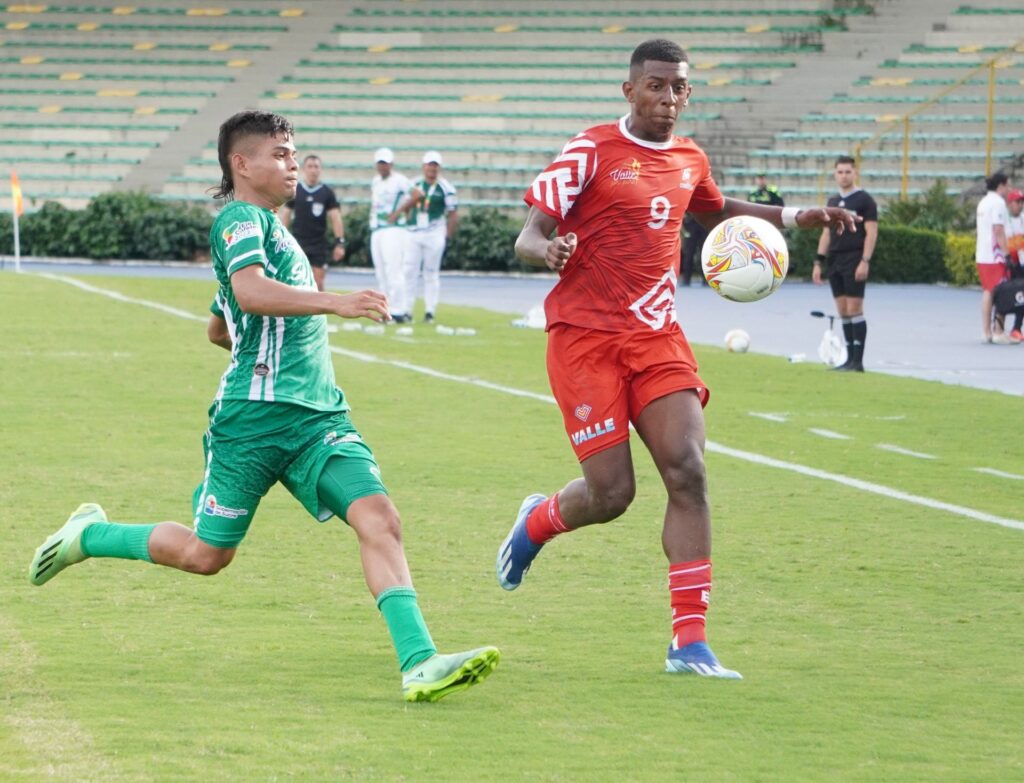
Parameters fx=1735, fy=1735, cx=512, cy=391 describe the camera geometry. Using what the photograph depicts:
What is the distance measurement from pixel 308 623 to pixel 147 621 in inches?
23.0

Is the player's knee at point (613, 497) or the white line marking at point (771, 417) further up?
the player's knee at point (613, 497)

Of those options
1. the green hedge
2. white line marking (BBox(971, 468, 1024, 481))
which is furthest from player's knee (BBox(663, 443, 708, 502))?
the green hedge

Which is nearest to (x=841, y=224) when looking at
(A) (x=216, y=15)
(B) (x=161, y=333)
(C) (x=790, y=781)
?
(C) (x=790, y=781)

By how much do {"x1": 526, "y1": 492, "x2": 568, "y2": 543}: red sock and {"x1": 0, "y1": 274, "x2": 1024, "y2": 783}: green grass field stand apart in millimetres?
294

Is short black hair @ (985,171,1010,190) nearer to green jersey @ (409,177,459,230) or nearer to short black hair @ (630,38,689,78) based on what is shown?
green jersey @ (409,177,459,230)

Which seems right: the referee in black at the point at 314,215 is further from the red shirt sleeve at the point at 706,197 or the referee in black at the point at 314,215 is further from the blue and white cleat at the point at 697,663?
the blue and white cleat at the point at 697,663

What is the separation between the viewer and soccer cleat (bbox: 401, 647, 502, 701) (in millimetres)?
5113

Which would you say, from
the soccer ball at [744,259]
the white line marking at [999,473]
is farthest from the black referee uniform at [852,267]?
the soccer ball at [744,259]

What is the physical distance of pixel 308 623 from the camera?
6367 millimetres

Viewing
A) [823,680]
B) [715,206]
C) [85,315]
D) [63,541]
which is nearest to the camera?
[823,680]

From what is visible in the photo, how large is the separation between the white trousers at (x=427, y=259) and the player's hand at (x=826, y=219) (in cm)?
1486

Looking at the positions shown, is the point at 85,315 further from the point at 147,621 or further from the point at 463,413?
the point at 147,621

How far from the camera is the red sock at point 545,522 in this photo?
6.59 metres

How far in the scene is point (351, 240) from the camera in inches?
1391
